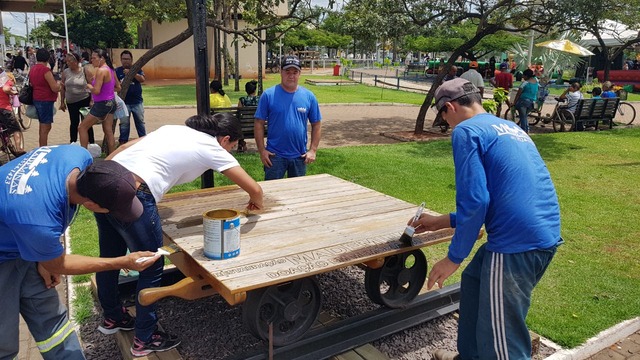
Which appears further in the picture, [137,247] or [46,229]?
[137,247]

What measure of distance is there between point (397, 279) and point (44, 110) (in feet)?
24.2

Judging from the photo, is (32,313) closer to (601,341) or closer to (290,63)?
(290,63)

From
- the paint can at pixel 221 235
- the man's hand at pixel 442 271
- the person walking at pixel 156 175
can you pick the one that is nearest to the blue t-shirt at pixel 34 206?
the person walking at pixel 156 175

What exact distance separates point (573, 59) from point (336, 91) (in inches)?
772

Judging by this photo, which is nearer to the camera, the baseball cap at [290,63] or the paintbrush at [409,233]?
the paintbrush at [409,233]

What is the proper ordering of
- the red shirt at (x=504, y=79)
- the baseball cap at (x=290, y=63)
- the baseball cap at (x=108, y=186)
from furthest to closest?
the red shirt at (x=504, y=79)
the baseball cap at (x=290, y=63)
the baseball cap at (x=108, y=186)

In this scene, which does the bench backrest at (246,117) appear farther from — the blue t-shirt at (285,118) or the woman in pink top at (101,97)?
the blue t-shirt at (285,118)

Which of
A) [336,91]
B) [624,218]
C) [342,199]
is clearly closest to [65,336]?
[342,199]

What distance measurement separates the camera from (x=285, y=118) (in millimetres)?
5062

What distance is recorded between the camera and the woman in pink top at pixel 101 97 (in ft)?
26.7

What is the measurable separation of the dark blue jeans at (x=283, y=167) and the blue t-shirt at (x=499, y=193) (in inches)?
106

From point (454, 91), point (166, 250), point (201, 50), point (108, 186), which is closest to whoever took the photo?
point (108, 186)

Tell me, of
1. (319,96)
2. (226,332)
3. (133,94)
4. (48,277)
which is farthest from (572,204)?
(319,96)

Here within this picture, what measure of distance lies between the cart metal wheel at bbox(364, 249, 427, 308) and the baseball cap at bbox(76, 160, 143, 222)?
1922 millimetres
